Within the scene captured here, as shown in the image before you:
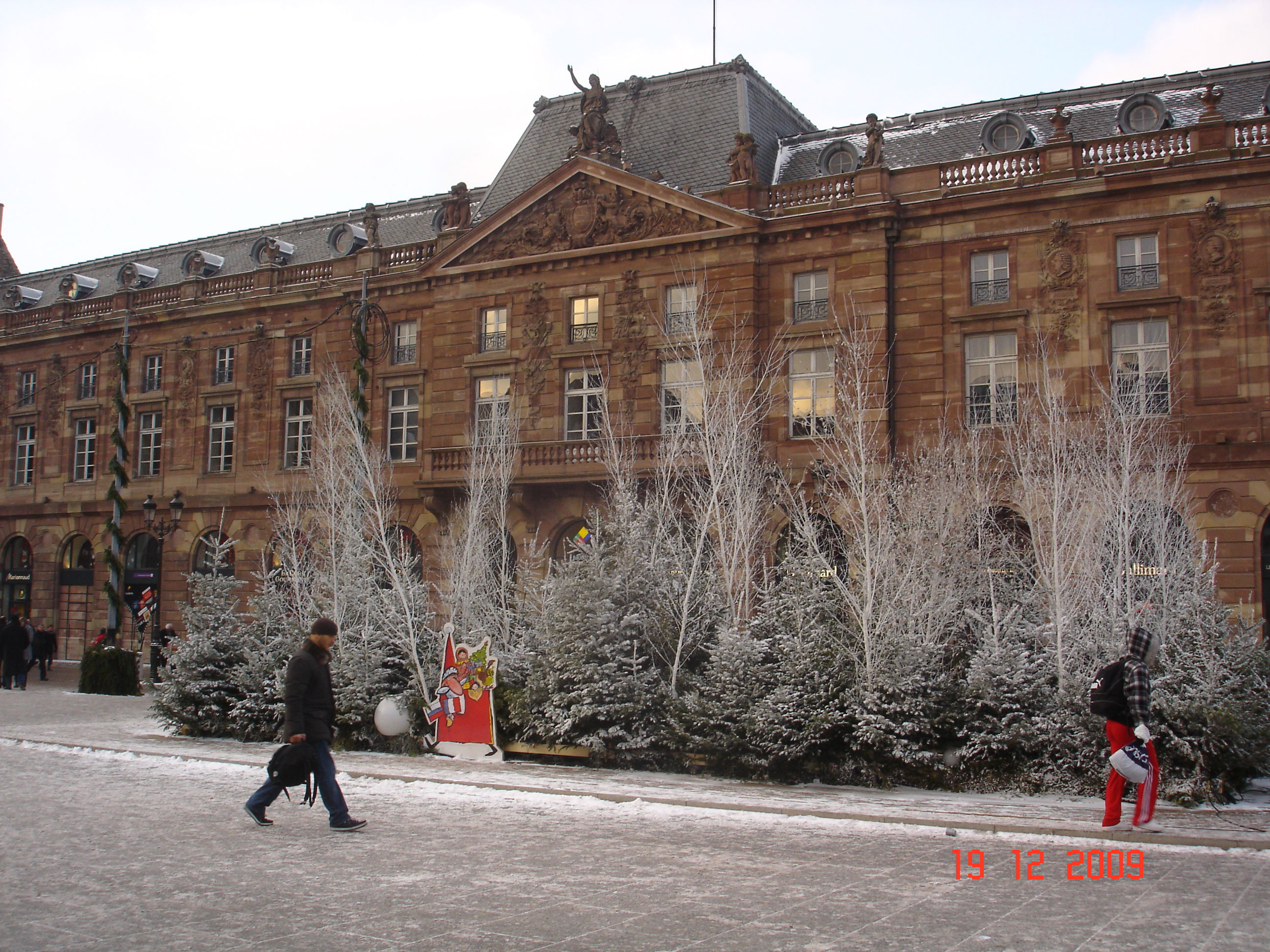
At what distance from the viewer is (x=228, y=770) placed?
613 inches

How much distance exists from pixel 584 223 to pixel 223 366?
17.1 metres

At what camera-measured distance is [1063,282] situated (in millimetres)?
29891

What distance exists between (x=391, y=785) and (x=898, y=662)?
6.34m

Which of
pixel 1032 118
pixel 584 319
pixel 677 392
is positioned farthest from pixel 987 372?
pixel 584 319

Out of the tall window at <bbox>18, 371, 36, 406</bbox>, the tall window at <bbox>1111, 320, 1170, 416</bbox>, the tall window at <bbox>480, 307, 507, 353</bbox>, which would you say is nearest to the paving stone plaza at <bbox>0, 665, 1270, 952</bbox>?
the tall window at <bbox>1111, 320, 1170, 416</bbox>

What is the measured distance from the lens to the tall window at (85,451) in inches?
1880

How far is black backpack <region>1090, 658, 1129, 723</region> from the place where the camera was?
11.2 metres

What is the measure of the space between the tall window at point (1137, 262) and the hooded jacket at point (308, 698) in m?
24.4

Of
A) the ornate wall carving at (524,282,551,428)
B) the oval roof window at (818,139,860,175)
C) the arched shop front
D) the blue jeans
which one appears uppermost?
the oval roof window at (818,139,860,175)

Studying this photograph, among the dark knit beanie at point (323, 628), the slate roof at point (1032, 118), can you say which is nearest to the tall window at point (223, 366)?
the slate roof at point (1032, 118)

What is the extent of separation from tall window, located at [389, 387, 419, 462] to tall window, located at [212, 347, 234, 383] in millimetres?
8116

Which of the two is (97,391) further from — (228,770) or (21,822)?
(21,822)

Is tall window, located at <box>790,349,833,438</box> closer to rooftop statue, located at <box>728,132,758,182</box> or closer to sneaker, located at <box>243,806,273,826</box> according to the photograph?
rooftop statue, located at <box>728,132,758,182</box>

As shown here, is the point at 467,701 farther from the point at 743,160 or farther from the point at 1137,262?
the point at 743,160
